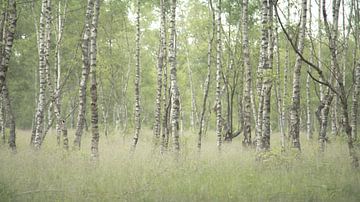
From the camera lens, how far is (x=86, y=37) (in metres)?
11.3

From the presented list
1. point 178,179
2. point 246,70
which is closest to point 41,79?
point 178,179

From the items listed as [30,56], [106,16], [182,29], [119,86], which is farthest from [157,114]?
[119,86]

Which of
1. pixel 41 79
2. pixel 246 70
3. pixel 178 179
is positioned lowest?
pixel 178 179

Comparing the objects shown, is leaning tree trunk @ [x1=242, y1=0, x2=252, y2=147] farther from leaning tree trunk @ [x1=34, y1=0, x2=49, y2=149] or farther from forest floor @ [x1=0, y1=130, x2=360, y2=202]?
leaning tree trunk @ [x1=34, y1=0, x2=49, y2=149]

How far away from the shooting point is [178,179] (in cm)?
827

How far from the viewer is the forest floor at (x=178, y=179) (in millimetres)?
6992

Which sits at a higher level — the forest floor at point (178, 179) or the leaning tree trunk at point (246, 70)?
the leaning tree trunk at point (246, 70)

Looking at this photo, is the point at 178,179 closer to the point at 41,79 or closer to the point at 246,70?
the point at 41,79

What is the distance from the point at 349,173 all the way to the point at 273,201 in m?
3.10

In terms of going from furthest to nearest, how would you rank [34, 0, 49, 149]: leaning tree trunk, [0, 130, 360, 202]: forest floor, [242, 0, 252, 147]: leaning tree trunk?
1. [242, 0, 252, 147]: leaning tree trunk
2. [34, 0, 49, 149]: leaning tree trunk
3. [0, 130, 360, 202]: forest floor

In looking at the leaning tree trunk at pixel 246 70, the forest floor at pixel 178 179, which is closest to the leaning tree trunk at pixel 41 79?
the forest floor at pixel 178 179

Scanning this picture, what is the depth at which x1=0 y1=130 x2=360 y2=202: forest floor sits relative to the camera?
275 inches

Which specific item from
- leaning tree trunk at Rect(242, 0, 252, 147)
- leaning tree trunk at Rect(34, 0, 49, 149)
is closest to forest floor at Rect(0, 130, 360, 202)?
leaning tree trunk at Rect(34, 0, 49, 149)

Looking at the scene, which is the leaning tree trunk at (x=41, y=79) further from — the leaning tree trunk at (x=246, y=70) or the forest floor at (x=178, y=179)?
the leaning tree trunk at (x=246, y=70)
